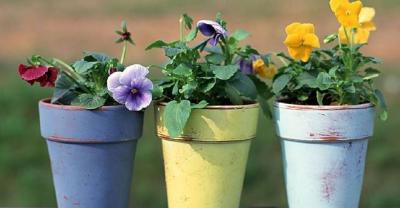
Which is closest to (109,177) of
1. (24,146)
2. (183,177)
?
(183,177)

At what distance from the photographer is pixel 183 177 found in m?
1.52

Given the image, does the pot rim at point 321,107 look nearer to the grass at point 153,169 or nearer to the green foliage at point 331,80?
the green foliage at point 331,80

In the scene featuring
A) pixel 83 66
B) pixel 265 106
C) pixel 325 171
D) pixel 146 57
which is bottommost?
pixel 146 57

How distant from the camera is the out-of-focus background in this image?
3621 mm

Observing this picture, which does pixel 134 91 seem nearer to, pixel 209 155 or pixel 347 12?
pixel 209 155

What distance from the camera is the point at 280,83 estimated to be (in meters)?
1.58

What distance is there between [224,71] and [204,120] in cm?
10

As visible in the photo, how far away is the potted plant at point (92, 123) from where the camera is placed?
1.49 meters

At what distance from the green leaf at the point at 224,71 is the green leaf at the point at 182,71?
47 mm

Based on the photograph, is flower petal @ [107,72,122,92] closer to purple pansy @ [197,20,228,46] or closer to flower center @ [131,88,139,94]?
flower center @ [131,88,139,94]

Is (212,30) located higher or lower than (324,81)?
higher

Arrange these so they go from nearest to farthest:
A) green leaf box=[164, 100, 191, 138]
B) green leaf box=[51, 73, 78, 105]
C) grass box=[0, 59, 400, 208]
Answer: green leaf box=[164, 100, 191, 138] → green leaf box=[51, 73, 78, 105] → grass box=[0, 59, 400, 208]

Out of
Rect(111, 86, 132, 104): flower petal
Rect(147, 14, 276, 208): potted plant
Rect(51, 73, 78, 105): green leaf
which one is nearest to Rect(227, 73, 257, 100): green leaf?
Rect(147, 14, 276, 208): potted plant

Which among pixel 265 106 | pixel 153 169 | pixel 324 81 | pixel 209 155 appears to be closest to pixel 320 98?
pixel 324 81
